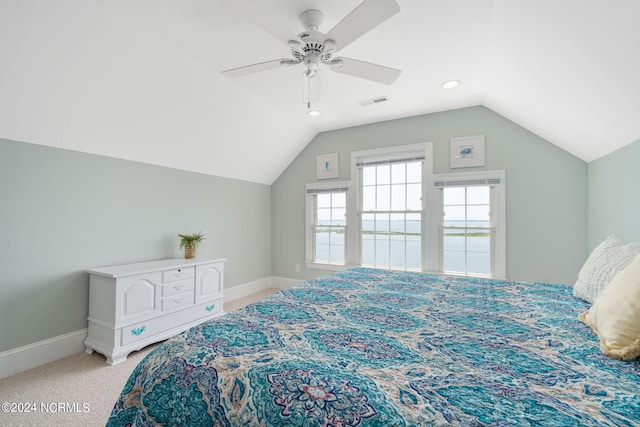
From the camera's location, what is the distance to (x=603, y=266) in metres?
1.57

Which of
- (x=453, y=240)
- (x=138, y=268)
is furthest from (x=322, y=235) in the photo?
(x=138, y=268)

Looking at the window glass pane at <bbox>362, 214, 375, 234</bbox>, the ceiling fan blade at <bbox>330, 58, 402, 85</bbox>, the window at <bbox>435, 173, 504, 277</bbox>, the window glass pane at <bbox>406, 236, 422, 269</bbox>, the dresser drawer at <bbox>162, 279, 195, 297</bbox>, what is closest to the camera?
the ceiling fan blade at <bbox>330, 58, 402, 85</bbox>

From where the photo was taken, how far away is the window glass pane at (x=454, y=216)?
144 inches

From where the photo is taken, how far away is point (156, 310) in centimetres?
270

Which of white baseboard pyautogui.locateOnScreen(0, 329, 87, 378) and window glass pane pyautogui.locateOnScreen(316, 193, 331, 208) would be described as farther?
window glass pane pyautogui.locateOnScreen(316, 193, 331, 208)

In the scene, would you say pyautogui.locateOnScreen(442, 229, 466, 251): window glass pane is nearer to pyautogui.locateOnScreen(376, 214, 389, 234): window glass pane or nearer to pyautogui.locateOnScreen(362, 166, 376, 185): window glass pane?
pyautogui.locateOnScreen(376, 214, 389, 234): window glass pane

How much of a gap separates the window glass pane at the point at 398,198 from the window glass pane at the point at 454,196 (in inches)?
21.5

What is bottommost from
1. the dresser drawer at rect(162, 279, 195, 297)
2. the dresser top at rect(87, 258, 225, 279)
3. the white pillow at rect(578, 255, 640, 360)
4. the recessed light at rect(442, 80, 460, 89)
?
the dresser drawer at rect(162, 279, 195, 297)

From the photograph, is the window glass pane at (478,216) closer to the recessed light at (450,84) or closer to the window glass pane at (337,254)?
the recessed light at (450,84)

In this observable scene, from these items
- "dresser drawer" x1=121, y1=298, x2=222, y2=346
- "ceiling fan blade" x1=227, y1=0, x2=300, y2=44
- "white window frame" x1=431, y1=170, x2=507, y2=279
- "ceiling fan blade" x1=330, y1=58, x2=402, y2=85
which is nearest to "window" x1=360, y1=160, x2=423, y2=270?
"white window frame" x1=431, y1=170, x2=507, y2=279

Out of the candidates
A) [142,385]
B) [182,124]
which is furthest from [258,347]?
[182,124]

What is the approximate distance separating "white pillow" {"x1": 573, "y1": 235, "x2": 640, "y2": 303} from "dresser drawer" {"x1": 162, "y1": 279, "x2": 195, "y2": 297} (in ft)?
10.7

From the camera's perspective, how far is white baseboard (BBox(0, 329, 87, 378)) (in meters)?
2.17

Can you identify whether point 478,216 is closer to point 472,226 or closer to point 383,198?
point 472,226
